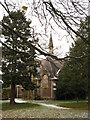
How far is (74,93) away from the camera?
116 feet

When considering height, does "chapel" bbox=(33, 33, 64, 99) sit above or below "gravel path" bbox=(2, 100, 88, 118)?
above

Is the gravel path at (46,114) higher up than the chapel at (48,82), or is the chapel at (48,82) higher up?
the chapel at (48,82)

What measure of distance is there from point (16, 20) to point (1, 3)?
0.76 meters

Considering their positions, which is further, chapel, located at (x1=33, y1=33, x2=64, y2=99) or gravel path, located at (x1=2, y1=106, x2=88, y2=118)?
chapel, located at (x1=33, y1=33, x2=64, y2=99)

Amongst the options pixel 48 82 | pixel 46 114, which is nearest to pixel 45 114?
pixel 46 114

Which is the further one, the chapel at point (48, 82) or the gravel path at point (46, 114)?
the chapel at point (48, 82)

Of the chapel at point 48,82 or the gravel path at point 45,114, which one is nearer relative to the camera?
the gravel path at point 45,114

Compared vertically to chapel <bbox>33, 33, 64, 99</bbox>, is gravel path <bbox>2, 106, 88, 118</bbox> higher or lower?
lower

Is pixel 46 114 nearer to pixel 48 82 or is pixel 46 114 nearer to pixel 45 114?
pixel 45 114

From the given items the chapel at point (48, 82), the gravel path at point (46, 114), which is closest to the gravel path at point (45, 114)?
the gravel path at point (46, 114)

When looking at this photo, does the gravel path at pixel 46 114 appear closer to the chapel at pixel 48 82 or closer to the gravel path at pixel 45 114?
the gravel path at pixel 45 114

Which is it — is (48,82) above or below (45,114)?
above

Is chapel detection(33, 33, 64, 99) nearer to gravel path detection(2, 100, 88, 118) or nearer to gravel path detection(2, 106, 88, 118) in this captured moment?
gravel path detection(2, 100, 88, 118)

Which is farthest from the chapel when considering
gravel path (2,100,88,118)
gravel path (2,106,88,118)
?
gravel path (2,106,88,118)
